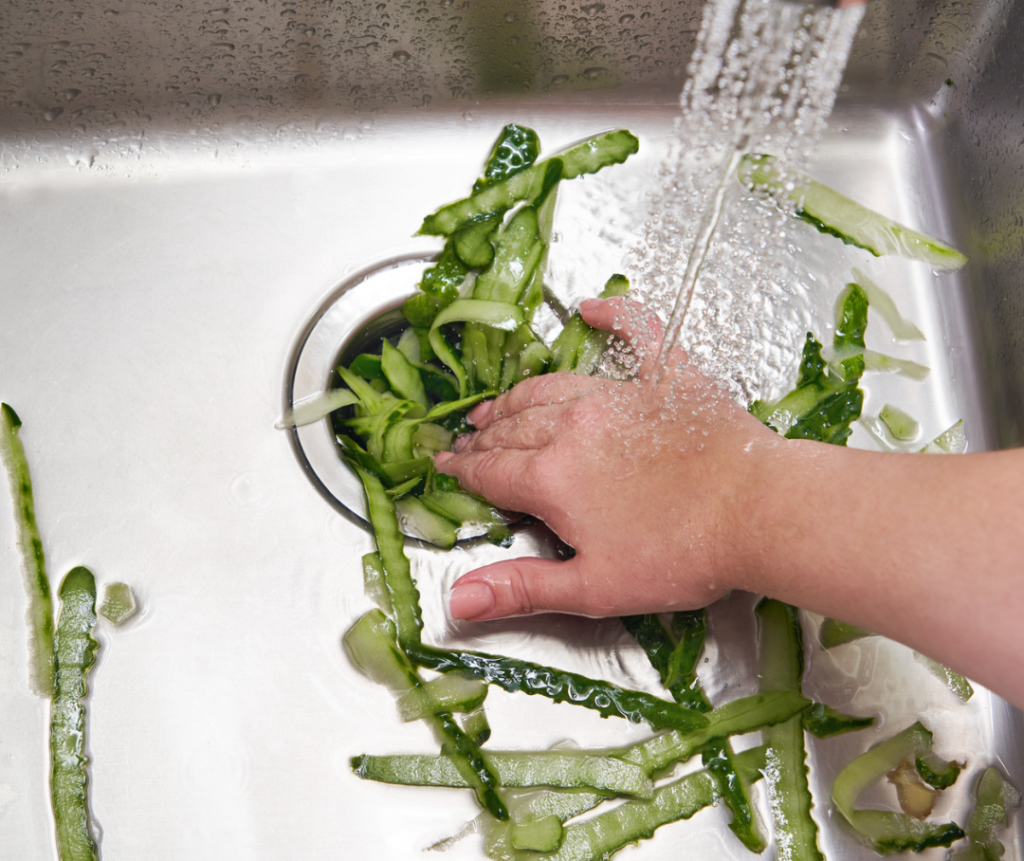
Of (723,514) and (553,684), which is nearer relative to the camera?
(723,514)

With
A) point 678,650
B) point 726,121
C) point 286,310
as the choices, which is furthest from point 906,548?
point 286,310

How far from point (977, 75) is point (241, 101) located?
0.92 metres

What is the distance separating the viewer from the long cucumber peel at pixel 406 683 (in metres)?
0.84

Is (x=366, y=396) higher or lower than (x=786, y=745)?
higher

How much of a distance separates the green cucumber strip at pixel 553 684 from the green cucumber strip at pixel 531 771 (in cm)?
5

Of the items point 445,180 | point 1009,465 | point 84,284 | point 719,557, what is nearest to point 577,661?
point 719,557

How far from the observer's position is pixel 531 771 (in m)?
0.86

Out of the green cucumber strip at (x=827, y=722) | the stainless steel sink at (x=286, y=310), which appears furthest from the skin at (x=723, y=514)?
the green cucumber strip at (x=827, y=722)

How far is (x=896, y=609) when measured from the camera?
64 cm

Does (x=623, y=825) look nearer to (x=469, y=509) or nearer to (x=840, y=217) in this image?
(x=469, y=509)

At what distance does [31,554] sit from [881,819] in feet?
3.11

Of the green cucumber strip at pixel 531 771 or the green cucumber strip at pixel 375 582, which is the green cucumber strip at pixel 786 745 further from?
the green cucumber strip at pixel 375 582

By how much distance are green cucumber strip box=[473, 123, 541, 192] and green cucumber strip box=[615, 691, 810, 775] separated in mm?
665

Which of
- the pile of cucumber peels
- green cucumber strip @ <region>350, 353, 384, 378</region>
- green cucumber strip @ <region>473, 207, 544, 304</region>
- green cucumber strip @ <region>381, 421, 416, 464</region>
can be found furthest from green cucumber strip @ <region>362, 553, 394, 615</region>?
green cucumber strip @ <region>473, 207, 544, 304</region>
